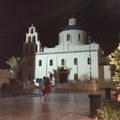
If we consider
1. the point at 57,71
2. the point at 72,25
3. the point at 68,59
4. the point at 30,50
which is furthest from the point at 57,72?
the point at 72,25

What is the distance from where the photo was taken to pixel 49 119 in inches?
383

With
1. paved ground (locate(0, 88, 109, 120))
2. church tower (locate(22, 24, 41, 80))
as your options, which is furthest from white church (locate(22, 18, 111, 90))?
paved ground (locate(0, 88, 109, 120))

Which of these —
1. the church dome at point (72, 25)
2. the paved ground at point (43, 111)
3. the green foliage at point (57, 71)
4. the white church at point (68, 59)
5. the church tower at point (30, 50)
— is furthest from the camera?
the church tower at point (30, 50)

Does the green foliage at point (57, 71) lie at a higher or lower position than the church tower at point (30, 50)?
lower

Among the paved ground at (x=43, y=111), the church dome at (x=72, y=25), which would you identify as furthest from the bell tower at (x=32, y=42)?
the paved ground at (x=43, y=111)

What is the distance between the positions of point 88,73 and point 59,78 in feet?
20.6

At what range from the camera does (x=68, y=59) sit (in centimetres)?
5728

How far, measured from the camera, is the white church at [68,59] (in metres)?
54.2

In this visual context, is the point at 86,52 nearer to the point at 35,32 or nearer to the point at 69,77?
the point at 69,77

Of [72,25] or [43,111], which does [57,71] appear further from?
[43,111]

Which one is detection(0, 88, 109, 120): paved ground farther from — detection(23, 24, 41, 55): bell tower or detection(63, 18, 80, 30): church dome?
detection(23, 24, 41, 55): bell tower

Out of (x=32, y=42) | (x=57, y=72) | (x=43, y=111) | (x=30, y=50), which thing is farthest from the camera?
(x=30, y=50)

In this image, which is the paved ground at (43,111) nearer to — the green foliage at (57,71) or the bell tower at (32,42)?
the green foliage at (57,71)

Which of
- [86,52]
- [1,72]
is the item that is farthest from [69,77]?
[1,72]
